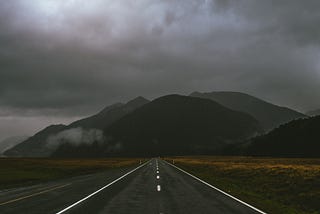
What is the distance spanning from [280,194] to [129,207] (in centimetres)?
1097

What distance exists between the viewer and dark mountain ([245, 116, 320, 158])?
463 feet

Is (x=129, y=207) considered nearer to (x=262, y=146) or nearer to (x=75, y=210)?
(x=75, y=210)

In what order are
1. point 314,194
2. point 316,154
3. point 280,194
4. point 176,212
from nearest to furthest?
point 176,212 → point 314,194 → point 280,194 → point 316,154

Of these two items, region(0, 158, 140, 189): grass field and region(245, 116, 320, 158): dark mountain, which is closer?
region(0, 158, 140, 189): grass field

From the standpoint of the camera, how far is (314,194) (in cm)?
1962

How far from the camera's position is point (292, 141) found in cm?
15688

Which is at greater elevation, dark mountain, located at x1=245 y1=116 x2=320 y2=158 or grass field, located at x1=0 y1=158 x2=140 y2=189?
dark mountain, located at x1=245 y1=116 x2=320 y2=158

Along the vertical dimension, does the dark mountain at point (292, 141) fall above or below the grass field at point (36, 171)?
above

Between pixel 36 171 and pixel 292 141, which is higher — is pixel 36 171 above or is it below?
below

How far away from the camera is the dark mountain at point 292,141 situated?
141125 mm

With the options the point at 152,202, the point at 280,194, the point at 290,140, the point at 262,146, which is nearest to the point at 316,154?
the point at 290,140

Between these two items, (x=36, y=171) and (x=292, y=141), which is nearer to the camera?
(x=36, y=171)

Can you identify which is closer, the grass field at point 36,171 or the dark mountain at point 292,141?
the grass field at point 36,171

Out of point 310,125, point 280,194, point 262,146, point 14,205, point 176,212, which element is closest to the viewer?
point 176,212
